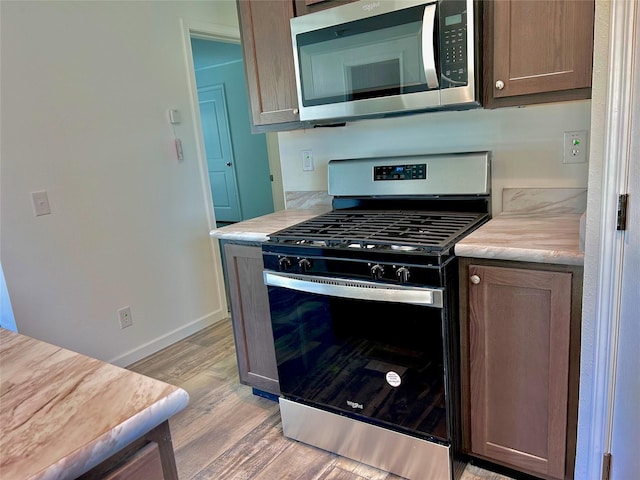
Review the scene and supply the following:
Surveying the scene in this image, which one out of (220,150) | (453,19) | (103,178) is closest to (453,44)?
(453,19)

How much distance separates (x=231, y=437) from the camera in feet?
6.70

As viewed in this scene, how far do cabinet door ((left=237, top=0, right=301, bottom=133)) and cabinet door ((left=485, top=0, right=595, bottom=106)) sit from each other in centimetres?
82

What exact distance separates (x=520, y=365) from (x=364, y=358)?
52cm

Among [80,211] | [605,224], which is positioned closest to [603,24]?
[605,224]

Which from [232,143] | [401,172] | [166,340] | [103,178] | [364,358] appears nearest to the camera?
[364,358]

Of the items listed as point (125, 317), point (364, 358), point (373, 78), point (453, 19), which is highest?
point (453, 19)

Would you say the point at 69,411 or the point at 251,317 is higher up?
the point at 69,411

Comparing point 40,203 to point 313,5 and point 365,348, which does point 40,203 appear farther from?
point 365,348

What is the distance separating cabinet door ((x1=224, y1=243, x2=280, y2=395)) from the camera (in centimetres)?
204

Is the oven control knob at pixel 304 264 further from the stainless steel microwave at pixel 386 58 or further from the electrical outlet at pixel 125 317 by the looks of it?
the electrical outlet at pixel 125 317

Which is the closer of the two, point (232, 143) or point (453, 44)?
point (453, 44)

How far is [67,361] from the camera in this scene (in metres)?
0.88

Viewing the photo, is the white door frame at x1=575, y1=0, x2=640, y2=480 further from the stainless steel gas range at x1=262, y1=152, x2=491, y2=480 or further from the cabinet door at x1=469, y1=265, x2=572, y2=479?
the stainless steel gas range at x1=262, y1=152, x2=491, y2=480

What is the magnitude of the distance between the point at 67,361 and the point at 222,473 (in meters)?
1.17
